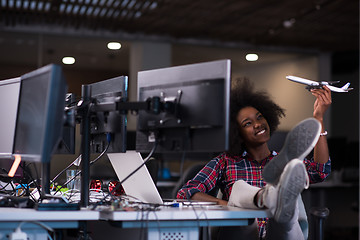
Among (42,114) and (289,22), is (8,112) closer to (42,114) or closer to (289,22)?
(42,114)

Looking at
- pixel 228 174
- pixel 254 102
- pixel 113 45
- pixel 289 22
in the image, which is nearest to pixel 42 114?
pixel 228 174

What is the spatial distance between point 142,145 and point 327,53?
720cm

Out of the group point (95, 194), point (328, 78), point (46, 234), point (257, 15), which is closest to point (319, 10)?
point (257, 15)

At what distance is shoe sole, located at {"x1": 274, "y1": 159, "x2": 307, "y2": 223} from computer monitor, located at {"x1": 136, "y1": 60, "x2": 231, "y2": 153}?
0.79 feet

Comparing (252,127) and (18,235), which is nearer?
(18,235)

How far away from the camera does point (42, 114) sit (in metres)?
1.91

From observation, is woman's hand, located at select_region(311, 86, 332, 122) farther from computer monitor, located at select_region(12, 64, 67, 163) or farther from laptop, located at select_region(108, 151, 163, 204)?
computer monitor, located at select_region(12, 64, 67, 163)

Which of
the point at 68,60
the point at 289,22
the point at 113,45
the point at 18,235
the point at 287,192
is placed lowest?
the point at 18,235

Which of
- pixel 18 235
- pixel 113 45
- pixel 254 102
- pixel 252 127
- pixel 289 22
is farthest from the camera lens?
pixel 113 45

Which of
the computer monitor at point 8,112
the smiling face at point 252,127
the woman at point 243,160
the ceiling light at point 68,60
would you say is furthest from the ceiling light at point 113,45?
the computer monitor at point 8,112

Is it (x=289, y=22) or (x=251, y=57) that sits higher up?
(x=289, y=22)

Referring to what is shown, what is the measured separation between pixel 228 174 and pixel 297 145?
0.83m

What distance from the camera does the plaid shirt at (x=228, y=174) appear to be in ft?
9.22

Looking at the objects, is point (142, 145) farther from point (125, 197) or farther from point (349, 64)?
point (349, 64)
